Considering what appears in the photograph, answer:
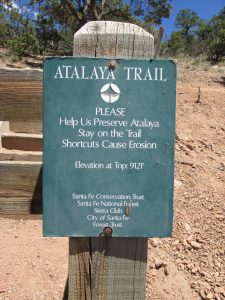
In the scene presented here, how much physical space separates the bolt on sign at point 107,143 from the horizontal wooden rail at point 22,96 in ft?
3.45

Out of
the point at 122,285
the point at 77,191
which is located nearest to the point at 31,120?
the point at 77,191

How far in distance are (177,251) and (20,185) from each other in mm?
1514

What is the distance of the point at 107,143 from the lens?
1790 millimetres

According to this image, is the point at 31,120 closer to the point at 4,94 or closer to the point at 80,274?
the point at 4,94

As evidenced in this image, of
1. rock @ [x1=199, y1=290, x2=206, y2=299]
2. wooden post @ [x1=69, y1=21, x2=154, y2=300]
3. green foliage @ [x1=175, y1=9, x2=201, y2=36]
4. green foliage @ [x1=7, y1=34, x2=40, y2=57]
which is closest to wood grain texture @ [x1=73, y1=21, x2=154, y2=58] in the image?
wooden post @ [x1=69, y1=21, x2=154, y2=300]

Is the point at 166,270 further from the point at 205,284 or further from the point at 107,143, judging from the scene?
the point at 107,143

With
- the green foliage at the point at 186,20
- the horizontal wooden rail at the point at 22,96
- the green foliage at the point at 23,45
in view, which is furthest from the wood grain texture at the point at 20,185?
the green foliage at the point at 186,20

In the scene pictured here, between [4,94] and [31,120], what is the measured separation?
0.86 feet

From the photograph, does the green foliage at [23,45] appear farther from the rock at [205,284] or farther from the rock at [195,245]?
the rock at [205,284]

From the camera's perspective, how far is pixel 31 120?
9.23ft

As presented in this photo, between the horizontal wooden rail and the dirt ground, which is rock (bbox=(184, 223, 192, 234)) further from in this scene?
the horizontal wooden rail

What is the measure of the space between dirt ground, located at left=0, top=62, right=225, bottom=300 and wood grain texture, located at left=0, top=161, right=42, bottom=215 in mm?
149

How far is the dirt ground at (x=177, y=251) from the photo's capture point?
2.63 m

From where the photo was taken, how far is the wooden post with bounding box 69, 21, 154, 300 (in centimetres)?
183
